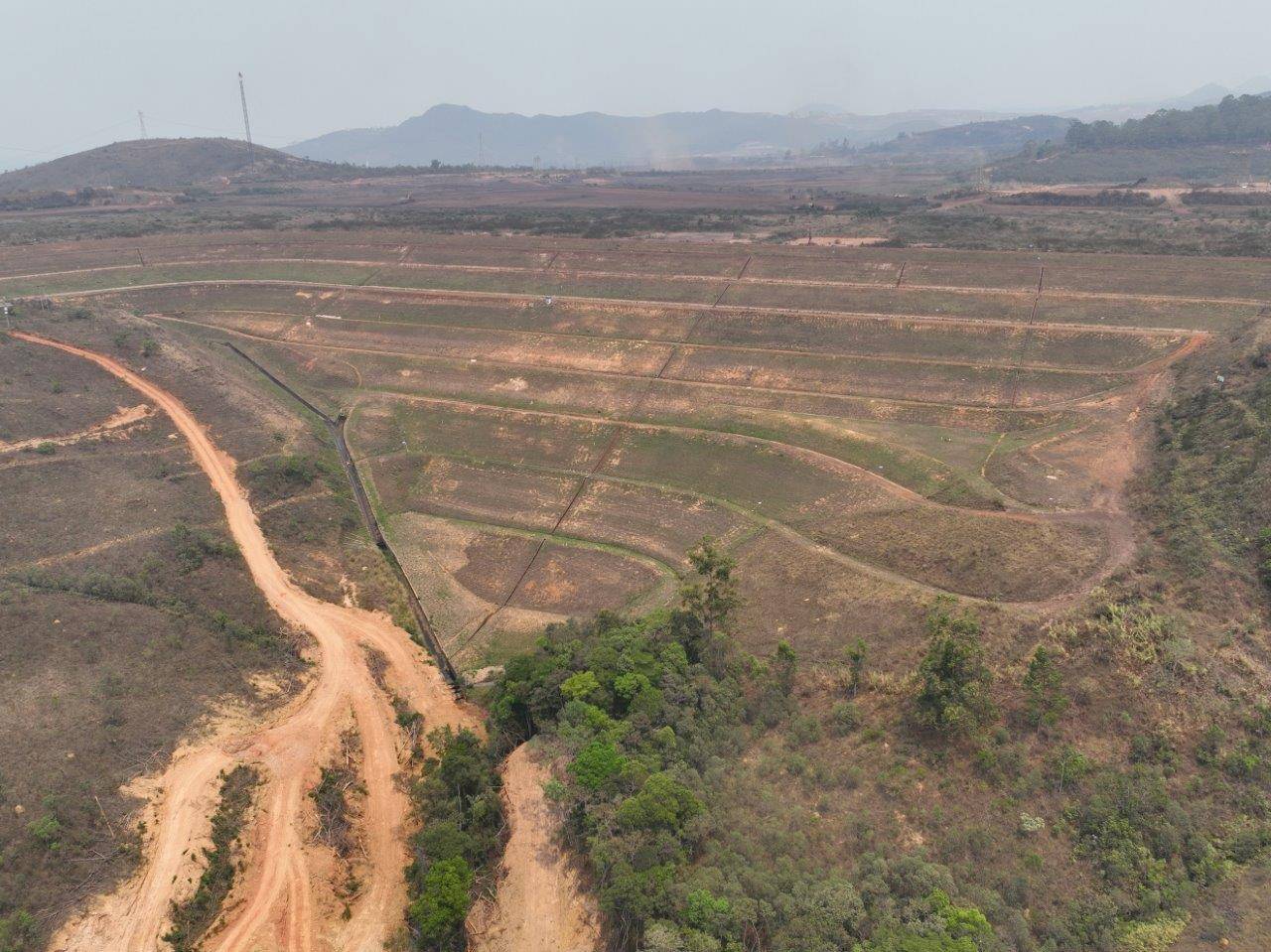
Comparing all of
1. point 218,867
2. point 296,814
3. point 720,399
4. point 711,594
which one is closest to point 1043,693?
point 711,594

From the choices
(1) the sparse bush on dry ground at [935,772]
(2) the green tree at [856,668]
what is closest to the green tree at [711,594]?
(1) the sparse bush on dry ground at [935,772]

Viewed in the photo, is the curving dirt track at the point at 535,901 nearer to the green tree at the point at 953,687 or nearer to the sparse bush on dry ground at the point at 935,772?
the sparse bush on dry ground at the point at 935,772

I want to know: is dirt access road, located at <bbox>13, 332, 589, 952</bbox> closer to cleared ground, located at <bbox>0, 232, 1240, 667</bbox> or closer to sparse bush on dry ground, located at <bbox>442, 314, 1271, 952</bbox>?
sparse bush on dry ground, located at <bbox>442, 314, 1271, 952</bbox>

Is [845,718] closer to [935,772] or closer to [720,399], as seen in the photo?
[935,772]

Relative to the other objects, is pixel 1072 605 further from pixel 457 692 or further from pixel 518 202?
pixel 518 202

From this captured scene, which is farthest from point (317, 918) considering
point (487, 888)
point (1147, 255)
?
point (1147, 255)

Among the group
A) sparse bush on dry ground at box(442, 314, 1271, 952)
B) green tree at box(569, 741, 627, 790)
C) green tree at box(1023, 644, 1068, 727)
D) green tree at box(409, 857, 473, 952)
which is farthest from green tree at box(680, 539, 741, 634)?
green tree at box(409, 857, 473, 952)

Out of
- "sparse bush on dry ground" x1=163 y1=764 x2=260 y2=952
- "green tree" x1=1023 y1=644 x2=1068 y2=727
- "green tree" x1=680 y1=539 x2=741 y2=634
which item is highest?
"green tree" x1=680 y1=539 x2=741 y2=634
